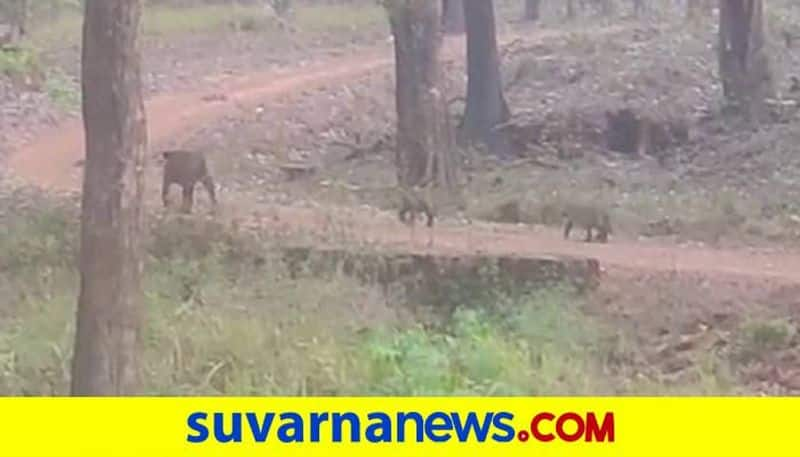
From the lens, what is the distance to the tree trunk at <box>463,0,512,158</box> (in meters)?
26.3

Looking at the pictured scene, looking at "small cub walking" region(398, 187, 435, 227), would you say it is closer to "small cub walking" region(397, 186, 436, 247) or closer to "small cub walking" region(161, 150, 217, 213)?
"small cub walking" region(397, 186, 436, 247)

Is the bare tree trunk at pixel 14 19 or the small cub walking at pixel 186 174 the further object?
the bare tree trunk at pixel 14 19

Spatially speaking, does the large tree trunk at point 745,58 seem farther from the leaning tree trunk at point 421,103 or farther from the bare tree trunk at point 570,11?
the bare tree trunk at point 570,11

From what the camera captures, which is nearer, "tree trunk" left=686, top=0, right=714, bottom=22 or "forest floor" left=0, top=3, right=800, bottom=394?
"forest floor" left=0, top=3, right=800, bottom=394

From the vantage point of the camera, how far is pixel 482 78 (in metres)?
26.7

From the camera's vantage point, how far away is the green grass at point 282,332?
10852mm

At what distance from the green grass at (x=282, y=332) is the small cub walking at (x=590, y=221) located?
9.25 ft

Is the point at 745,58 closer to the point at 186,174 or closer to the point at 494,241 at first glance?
the point at 494,241

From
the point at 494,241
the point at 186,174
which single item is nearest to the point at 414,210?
the point at 494,241

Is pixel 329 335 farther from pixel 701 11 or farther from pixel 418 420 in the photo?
pixel 701 11

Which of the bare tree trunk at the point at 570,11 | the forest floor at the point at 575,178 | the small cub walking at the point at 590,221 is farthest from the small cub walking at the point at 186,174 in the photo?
the bare tree trunk at the point at 570,11

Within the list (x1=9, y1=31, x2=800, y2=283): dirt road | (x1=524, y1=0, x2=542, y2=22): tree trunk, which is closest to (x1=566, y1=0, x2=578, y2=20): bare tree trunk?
(x1=524, y1=0, x2=542, y2=22): tree trunk

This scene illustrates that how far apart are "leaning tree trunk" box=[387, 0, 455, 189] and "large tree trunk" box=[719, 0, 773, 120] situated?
6.18 metres

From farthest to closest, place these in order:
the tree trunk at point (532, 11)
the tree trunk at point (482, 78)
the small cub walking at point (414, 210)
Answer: the tree trunk at point (532, 11), the tree trunk at point (482, 78), the small cub walking at point (414, 210)
